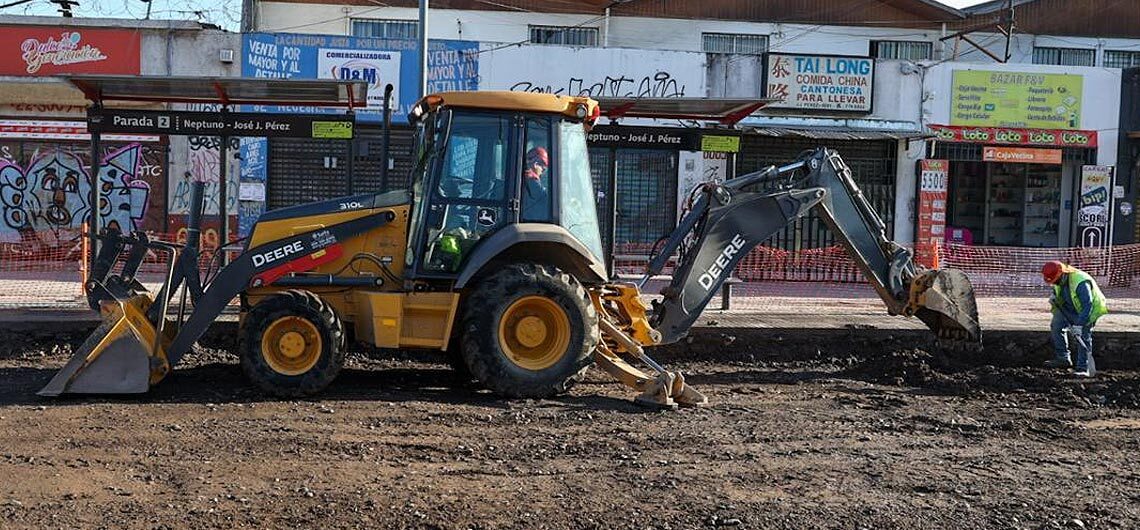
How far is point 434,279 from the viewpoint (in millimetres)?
8633

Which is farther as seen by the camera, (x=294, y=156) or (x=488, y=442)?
(x=294, y=156)

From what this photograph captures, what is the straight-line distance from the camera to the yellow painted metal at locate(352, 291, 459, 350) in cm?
845

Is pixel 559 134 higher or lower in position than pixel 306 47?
lower

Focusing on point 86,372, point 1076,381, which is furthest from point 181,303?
point 1076,381

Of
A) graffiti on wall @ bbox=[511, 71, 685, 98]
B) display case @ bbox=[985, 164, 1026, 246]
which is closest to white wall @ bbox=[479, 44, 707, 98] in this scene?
graffiti on wall @ bbox=[511, 71, 685, 98]

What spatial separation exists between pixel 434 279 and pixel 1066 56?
23.2m

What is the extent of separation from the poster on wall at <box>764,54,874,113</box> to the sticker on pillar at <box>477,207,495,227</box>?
1292 cm

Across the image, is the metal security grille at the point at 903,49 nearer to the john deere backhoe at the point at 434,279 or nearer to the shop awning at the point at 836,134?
the shop awning at the point at 836,134

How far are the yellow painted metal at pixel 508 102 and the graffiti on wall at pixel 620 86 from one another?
11.6 metres

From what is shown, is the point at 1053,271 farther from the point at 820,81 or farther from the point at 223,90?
the point at 820,81

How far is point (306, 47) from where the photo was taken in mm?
19328

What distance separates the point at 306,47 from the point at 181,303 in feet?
37.8

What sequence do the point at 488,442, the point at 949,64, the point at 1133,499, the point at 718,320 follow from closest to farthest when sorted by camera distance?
the point at 1133,499, the point at 488,442, the point at 718,320, the point at 949,64

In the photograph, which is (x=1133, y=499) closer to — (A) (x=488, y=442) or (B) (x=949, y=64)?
(A) (x=488, y=442)
